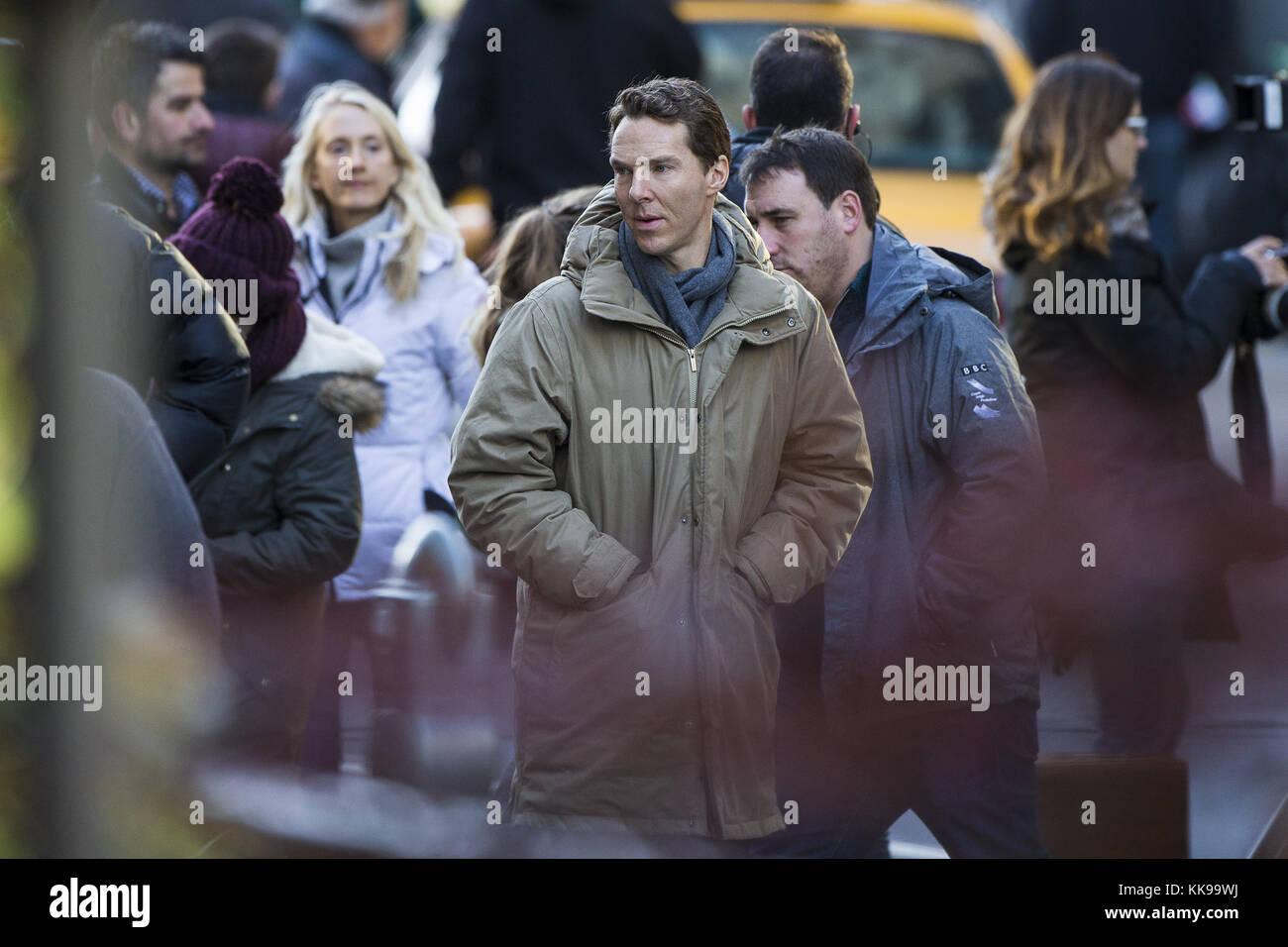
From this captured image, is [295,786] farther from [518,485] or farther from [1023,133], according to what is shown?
[1023,133]

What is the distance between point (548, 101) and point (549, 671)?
8.83 feet

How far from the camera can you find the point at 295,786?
438cm

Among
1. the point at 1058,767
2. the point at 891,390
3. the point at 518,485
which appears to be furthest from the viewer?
the point at 1058,767

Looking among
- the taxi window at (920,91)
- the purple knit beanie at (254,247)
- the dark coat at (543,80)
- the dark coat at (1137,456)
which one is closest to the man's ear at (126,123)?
the purple knit beanie at (254,247)

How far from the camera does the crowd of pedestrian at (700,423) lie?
3.60 m

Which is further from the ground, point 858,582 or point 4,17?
point 4,17

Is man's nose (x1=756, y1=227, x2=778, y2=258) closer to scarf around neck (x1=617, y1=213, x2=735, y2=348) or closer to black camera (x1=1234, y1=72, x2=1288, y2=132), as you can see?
scarf around neck (x1=617, y1=213, x2=735, y2=348)

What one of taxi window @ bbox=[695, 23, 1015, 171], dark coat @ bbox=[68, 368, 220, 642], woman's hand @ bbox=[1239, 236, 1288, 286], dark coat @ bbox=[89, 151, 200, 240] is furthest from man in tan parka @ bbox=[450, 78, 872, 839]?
taxi window @ bbox=[695, 23, 1015, 171]

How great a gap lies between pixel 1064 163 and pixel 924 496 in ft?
4.71

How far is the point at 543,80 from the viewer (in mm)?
5918

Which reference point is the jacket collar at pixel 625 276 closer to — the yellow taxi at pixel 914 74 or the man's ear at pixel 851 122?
the man's ear at pixel 851 122

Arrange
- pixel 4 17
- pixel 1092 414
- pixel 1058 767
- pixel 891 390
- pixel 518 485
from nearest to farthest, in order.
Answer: pixel 518 485 < pixel 4 17 < pixel 891 390 < pixel 1058 767 < pixel 1092 414
